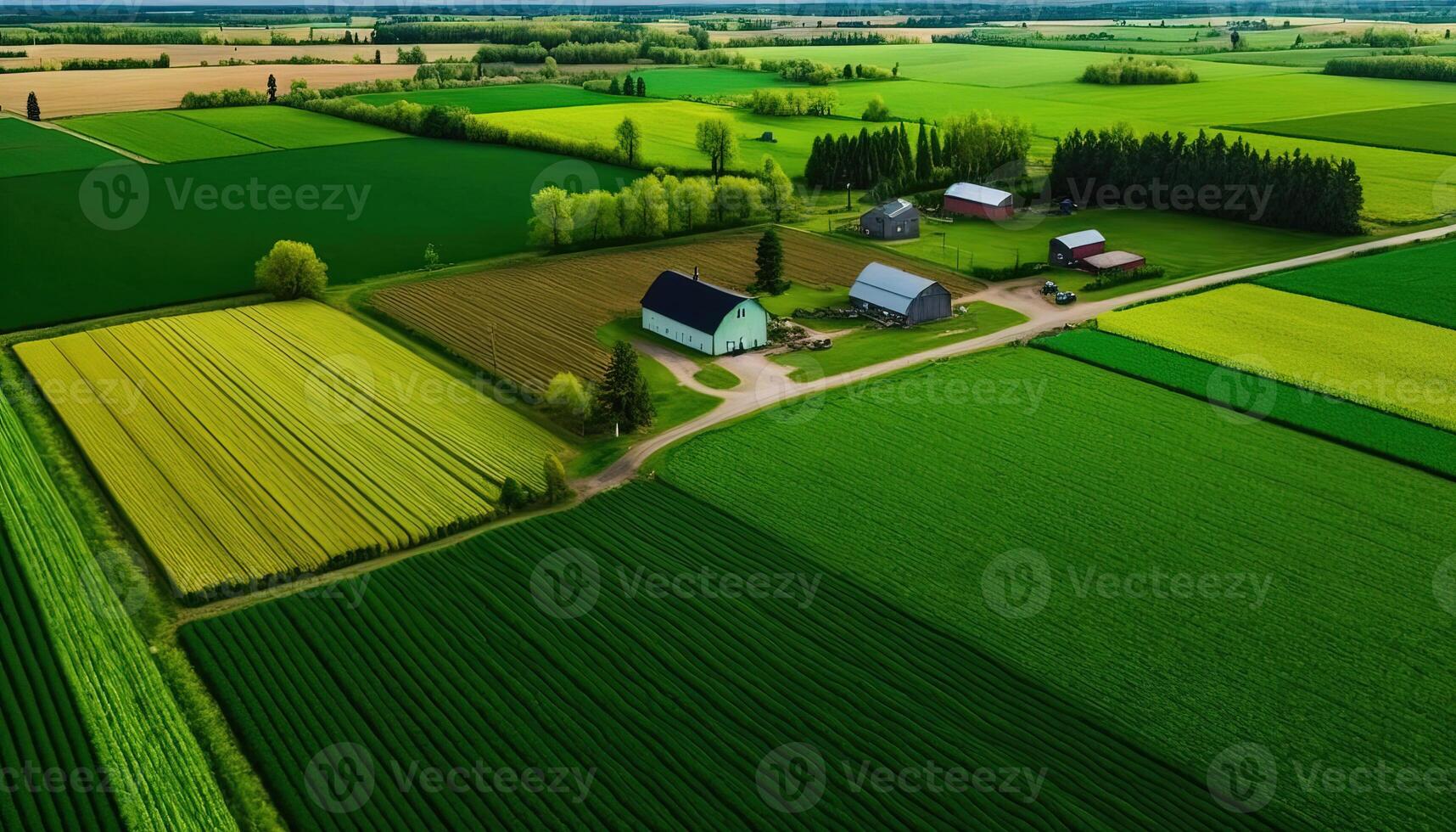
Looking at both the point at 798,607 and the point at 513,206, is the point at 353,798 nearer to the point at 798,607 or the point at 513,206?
the point at 798,607

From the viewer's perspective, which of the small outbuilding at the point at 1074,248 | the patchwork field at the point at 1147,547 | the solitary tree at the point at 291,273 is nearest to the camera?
the patchwork field at the point at 1147,547

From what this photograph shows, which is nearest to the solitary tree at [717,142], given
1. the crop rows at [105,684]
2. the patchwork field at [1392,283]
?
the patchwork field at [1392,283]

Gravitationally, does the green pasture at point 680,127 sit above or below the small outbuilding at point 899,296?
above

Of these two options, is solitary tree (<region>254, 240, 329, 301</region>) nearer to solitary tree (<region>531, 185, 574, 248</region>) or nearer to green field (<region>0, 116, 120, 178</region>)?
solitary tree (<region>531, 185, 574, 248</region>)

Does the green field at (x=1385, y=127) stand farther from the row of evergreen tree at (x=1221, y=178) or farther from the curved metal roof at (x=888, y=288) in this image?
the curved metal roof at (x=888, y=288)

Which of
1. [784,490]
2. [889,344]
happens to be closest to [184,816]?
[784,490]

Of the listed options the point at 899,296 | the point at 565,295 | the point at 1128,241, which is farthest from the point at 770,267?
the point at 1128,241
